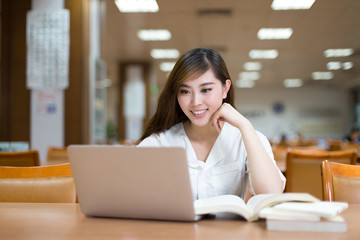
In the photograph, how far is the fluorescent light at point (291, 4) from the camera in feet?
17.6

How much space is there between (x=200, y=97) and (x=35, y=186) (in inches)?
27.6

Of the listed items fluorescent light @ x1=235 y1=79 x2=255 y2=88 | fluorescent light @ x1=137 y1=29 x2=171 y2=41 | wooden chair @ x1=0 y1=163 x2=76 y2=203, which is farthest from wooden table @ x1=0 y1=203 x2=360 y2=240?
fluorescent light @ x1=235 y1=79 x2=255 y2=88

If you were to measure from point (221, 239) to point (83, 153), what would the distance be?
1.25ft

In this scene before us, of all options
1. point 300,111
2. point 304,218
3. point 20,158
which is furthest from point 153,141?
point 300,111

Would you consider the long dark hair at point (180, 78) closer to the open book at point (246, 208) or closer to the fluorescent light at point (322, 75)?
the open book at point (246, 208)

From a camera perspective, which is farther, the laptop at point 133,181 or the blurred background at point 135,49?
the blurred background at point 135,49

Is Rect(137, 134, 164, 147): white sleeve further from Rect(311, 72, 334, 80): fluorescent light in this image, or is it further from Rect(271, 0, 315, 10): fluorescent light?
Rect(311, 72, 334, 80): fluorescent light

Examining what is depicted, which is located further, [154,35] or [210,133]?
[154,35]

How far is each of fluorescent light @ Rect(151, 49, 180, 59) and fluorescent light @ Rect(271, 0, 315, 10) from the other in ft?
11.2

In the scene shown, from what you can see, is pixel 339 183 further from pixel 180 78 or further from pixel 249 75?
pixel 249 75

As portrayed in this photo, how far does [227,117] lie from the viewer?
1382 millimetres

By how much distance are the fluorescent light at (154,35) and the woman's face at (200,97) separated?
5737 millimetres

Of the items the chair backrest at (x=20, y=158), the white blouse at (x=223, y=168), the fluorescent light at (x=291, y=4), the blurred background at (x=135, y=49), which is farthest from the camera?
the fluorescent light at (x=291, y=4)

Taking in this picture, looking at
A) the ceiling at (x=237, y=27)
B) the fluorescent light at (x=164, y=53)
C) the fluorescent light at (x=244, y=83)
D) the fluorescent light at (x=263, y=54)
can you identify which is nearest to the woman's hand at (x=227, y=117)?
the ceiling at (x=237, y=27)
